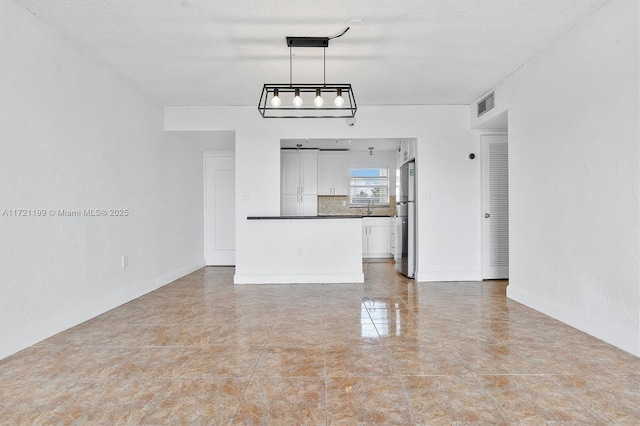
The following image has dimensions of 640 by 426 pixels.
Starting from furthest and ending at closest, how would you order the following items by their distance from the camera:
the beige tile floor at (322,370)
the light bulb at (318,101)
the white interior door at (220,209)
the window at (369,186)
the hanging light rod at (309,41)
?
the window at (369,186)
the white interior door at (220,209)
the light bulb at (318,101)
the hanging light rod at (309,41)
the beige tile floor at (322,370)

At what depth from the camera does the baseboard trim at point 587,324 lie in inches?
93.7

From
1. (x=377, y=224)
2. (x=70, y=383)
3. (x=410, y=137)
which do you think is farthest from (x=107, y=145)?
(x=377, y=224)

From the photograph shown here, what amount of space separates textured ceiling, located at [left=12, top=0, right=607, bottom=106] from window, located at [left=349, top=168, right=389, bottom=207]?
147 inches

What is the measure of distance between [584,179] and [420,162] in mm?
2365

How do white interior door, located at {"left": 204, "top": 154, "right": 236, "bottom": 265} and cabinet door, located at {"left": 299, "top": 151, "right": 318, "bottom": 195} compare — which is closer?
white interior door, located at {"left": 204, "top": 154, "right": 236, "bottom": 265}

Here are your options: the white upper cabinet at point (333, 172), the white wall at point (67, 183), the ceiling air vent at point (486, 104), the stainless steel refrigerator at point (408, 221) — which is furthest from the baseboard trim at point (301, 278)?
the white upper cabinet at point (333, 172)

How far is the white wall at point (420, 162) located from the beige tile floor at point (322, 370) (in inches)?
60.3

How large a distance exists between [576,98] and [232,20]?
9.41 feet

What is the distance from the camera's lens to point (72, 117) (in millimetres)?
3105

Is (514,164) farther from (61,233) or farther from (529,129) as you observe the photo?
(61,233)

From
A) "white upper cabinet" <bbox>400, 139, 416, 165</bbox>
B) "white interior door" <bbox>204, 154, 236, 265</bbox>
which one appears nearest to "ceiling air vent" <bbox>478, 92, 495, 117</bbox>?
"white upper cabinet" <bbox>400, 139, 416, 165</bbox>

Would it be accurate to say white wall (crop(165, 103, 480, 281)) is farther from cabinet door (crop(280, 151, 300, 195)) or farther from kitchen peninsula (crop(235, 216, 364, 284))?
cabinet door (crop(280, 151, 300, 195))

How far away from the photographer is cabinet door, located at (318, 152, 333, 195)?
749cm

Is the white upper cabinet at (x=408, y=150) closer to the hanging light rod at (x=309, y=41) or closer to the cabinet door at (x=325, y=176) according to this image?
the cabinet door at (x=325, y=176)
